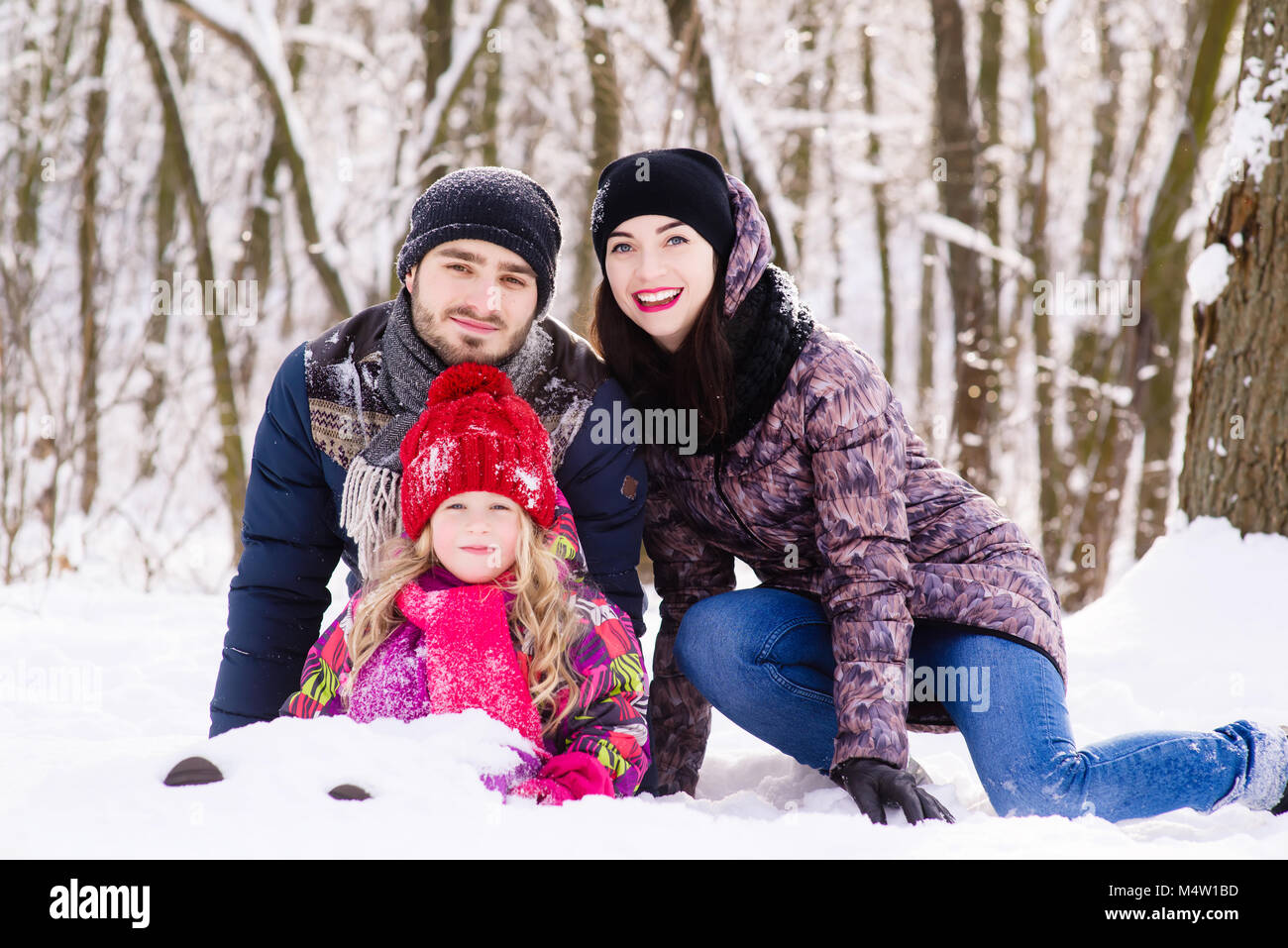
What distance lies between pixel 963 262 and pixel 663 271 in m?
5.33

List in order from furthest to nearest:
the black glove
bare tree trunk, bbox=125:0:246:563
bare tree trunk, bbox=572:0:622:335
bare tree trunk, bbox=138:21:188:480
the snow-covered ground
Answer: bare tree trunk, bbox=125:0:246:563, bare tree trunk, bbox=138:21:188:480, bare tree trunk, bbox=572:0:622:335, the black glove, the snow-covered ground

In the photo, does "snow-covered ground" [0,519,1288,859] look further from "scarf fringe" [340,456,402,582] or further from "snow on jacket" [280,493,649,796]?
"scarf fringe" [340,456,402,582]

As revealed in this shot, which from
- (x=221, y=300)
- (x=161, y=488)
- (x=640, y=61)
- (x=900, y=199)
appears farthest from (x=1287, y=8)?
(x=161, y=488)

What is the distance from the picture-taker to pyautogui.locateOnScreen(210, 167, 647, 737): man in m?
2.37

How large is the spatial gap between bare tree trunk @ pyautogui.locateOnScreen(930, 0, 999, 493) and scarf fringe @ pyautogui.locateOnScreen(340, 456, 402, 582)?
16.1 ft

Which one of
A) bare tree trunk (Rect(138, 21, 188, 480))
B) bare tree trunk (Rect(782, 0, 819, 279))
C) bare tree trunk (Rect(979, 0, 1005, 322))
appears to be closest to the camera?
bare tree trunk (Rect(138, 21, 188, 480))

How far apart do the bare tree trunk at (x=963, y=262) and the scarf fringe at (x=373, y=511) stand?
193 inches

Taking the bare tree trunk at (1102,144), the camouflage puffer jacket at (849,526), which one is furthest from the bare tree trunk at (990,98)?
the camouflage puffer jacket at (849,526)

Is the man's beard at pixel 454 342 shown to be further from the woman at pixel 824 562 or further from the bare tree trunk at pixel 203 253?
the bare tree trunk at pixel 203 253

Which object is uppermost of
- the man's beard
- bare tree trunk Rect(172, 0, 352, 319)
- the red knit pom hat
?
bare tree trunk Rect(172, 0, 352, 319)

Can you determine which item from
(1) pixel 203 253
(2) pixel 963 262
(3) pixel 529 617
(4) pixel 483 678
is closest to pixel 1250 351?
(3) pixel 529 617

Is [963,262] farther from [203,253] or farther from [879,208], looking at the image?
[879,208]

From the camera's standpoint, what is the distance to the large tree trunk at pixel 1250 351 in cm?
326

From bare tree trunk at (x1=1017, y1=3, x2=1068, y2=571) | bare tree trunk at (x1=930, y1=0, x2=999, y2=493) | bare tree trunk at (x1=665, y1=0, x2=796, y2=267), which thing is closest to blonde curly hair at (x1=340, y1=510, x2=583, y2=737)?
bare tree trunk at (x1=665, y1=0, x2=796, y2=267)
